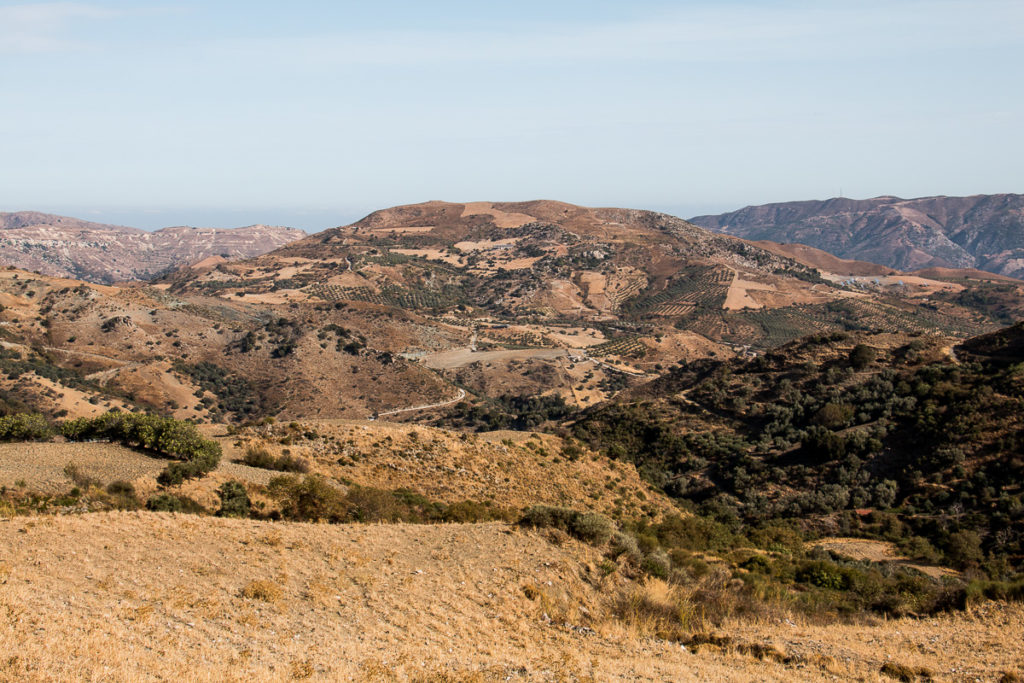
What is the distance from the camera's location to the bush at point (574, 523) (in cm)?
1744

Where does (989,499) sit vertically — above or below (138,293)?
below

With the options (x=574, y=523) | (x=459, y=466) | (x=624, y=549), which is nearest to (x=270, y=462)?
(x=459, y=466)

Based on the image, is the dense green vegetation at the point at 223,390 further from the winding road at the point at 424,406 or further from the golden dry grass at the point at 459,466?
the golden dry grass at the point at 459,466

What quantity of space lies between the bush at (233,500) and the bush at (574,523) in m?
8.42

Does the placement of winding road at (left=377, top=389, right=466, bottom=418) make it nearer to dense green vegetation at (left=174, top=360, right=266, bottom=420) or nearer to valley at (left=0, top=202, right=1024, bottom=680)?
valley at (left=0, top=202, right=1024, bottom=680)

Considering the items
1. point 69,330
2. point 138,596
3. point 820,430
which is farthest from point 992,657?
point 69,330

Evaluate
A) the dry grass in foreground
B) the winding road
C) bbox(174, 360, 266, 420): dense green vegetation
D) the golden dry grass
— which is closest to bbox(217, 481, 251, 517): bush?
the dry grass in foreground

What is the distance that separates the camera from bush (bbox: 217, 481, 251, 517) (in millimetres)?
18531

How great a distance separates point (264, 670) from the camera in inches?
386

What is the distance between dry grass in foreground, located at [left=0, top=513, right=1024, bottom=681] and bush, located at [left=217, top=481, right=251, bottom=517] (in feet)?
8.15

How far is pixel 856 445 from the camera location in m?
36.9

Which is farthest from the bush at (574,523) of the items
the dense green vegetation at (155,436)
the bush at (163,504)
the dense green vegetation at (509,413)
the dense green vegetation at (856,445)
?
the dense green vegetation at (509,413)

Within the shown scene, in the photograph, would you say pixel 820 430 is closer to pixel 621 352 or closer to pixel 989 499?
pixel 989 499

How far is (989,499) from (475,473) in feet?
79.0
